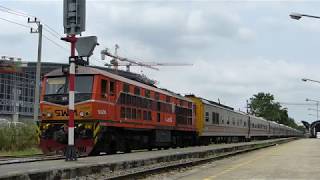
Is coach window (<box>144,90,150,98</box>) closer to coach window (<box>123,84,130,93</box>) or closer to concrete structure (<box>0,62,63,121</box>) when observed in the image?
coach window (<box>123,84,130,93</box>)

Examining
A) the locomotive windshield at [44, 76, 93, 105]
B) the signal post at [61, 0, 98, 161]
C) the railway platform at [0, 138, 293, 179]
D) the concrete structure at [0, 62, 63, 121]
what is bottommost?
the railway platform at [0, 138, 293, 179]

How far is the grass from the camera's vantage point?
30375mm

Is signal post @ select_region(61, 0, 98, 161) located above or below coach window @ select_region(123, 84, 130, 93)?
above

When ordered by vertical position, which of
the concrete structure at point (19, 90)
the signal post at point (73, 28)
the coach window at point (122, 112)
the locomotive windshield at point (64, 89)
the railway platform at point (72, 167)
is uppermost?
the concrete structure at point (19, 90)

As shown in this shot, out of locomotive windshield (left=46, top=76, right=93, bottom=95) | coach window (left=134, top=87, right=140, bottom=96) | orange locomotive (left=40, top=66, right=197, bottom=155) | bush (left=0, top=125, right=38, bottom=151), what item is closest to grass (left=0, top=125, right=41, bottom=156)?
bush (left=0, top=125, right=38, bottom=151)

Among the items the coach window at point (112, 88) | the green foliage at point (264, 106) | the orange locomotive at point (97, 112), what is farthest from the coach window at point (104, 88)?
the green foliage at point (264, 106)

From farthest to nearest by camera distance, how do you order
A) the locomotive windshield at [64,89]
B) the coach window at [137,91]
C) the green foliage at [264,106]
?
1. the green foliage at [264,106]
2. the coach window at [137,91]
3. the locomotive windshield at [64,89]

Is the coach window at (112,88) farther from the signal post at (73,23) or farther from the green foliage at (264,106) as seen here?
the green foliage at (264,106)

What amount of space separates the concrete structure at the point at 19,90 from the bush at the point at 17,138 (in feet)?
207

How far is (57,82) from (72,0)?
5.49 meters

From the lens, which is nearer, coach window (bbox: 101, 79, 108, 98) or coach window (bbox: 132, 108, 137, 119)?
coach window (bbox: 101, 79, 108, 98)

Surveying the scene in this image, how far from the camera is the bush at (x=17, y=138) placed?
30470 millimetres

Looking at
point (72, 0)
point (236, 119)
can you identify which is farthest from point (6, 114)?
point (72, 0)

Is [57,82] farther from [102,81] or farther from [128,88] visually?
[128,88]
